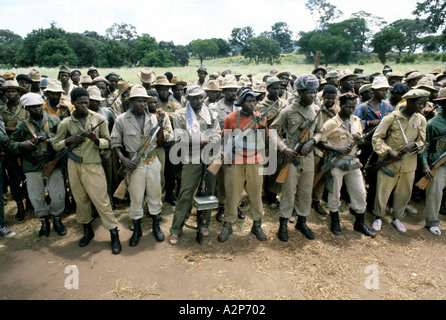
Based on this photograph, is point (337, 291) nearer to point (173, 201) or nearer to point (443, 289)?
point (443, 289)

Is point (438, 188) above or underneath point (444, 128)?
underneath

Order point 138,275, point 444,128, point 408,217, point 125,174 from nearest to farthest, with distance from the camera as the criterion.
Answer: point 138,275, point 125,174, point 444,128, point 408,217

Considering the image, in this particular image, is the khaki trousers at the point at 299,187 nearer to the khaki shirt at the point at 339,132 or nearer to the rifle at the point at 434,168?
the khaki shirt at the point at 339,132

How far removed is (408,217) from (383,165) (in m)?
1.58

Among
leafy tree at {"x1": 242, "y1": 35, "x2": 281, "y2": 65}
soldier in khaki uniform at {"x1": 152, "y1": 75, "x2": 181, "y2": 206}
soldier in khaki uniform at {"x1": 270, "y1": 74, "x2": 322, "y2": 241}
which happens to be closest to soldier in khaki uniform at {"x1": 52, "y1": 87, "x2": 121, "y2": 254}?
soldier in khaki uniform at {"x1": 152, "y1": 75, "x2": 181, "y2": 206}

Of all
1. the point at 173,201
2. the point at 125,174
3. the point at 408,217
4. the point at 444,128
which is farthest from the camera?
the point at 173,201

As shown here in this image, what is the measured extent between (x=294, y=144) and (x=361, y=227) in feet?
6.81

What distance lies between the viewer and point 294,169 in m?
4.52

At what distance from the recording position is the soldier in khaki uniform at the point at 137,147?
425cm

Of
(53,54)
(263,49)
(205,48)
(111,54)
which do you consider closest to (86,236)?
(53,54)

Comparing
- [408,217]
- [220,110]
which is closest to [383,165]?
[408,217]

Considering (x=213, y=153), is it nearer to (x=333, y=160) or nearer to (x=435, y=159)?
(x=333, y=160)

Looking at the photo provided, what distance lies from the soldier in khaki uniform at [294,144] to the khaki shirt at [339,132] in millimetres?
206

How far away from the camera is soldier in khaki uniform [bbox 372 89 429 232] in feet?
15.3
